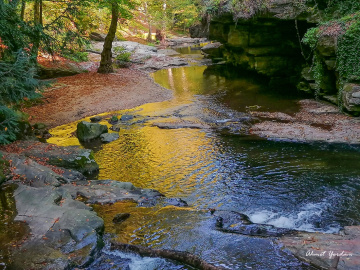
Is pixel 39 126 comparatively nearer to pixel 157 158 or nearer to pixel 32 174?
pixel 157 158

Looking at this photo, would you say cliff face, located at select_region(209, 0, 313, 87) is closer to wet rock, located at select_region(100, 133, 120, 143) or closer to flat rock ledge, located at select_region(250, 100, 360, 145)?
flat rock ledge, located at select_region(250, 100, 360, 145)

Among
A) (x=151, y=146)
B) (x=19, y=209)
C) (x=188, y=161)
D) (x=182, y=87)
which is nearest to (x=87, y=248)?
(x=19, y=209)

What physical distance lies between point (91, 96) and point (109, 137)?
668 cm

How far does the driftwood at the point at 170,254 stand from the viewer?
5.11 meters

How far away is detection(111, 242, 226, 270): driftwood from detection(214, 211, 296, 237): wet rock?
1091 mm

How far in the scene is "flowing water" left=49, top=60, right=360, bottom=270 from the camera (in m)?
5.64

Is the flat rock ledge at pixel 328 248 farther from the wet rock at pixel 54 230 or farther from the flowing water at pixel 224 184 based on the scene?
the wet rock at pixel 54 230

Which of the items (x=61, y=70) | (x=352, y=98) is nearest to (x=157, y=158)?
(x=352, y=98)

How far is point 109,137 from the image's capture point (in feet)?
40.9

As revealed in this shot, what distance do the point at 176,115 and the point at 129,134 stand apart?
3056 millimetres

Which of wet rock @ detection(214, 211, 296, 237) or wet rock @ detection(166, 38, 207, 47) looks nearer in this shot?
wet rock @ detection(214, 211, 296, 237)

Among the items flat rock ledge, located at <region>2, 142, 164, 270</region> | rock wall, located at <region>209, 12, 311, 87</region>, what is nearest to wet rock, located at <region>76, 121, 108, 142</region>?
flat rock ledge, located at <region>2, 142, 164, 270</region>

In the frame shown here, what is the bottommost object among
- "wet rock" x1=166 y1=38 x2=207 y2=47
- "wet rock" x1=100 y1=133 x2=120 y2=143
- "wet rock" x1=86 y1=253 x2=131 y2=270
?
"wet rock" x1=86 y1=253 x2=131 y2=270

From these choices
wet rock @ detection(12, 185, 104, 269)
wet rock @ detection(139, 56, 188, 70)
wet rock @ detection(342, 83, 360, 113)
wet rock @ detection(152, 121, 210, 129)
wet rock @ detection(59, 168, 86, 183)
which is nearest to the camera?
wet rock @ detection(12, 185, 104, 269)
